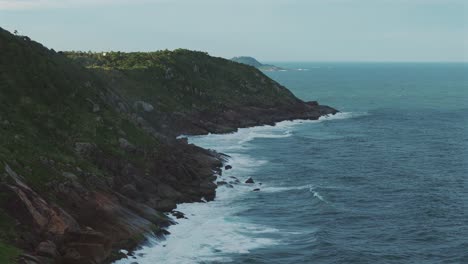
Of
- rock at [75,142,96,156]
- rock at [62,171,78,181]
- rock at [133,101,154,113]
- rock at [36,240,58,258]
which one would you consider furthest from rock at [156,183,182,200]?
rock at [133,101,154,113]

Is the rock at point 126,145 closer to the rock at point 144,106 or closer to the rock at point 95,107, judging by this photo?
the rock at point 95,107

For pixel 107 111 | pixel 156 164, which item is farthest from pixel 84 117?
pixel 156 164

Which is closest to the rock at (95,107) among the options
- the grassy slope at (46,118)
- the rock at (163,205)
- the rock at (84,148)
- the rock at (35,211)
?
the grassy slope at (46,118)

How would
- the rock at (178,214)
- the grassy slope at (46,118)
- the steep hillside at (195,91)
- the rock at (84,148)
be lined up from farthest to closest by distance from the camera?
the steep hillside at (195,91) < the rock at (84,148) < the rock at (178,214) < the grassy slope at (46,118)

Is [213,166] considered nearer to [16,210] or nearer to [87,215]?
[87,215]

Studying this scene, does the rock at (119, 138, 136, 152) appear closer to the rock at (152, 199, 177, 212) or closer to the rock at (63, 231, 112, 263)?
the rock at (152, 199, 177, 212)

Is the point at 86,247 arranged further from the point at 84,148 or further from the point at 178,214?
the point at 84,148

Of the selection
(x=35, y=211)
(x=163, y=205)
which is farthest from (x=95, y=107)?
(x=35, y=211)
